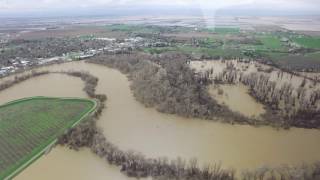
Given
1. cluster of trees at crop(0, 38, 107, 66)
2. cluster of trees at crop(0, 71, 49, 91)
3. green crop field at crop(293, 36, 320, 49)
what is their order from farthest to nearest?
green crop field at crop(293, 36, 320, 49) → cluster of trees at crop(0, 38, 107, 66) → cluster of trees at crop(0, 71, 49, 91)

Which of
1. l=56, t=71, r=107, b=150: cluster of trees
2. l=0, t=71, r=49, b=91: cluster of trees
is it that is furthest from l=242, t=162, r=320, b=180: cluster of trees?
l=0, t=71, r=49, b=91: cluster of trees

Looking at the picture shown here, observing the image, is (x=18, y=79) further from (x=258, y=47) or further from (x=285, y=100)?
(x=258, y=47)

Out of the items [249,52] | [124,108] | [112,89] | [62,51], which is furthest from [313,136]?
[62,51]

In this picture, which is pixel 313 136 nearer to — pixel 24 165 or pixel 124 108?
pixel 124 108

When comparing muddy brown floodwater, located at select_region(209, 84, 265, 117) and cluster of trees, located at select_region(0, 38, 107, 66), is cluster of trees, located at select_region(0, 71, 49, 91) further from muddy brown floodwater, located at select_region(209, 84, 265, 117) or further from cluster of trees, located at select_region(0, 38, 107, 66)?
muddy brown floodwater, located at select_region(209, 84, 265, 117)

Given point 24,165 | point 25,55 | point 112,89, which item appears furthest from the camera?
point 25,55

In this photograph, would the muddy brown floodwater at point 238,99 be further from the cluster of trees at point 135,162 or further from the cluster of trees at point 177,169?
the cluster of trees at point 135,162
